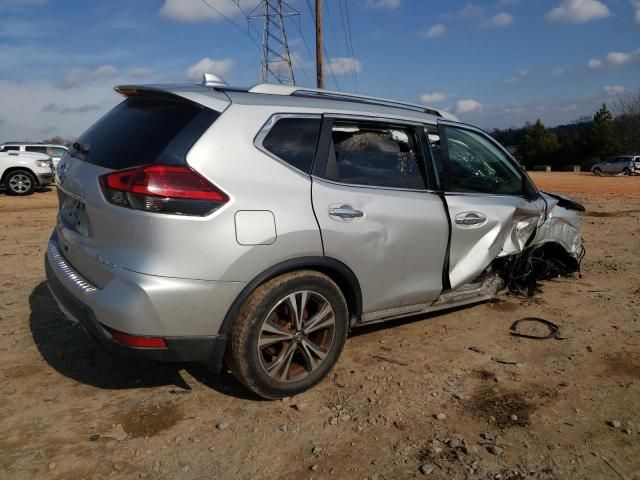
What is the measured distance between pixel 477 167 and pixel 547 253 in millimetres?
1717

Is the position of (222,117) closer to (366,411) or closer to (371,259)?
(371,259)

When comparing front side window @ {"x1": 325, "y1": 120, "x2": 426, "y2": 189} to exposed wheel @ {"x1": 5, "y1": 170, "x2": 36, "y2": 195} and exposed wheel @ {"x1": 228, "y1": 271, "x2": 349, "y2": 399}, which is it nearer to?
exposed wheel @ {"x1": 228, "y1": 271, "x2": 349, "y2": 399}

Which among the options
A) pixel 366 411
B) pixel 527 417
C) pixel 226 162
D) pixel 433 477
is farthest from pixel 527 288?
pixel 226 162

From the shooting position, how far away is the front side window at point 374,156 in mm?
3350

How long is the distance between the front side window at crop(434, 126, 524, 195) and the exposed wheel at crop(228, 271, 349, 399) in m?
1.39

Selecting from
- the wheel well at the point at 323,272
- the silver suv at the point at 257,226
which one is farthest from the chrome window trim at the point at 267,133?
the wheel well at the point at 323,272

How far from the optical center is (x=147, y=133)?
2982 mm

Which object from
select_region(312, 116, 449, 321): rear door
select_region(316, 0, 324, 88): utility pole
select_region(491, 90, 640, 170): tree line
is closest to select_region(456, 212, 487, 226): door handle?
select_region(312, 116, 449, 321): rear door

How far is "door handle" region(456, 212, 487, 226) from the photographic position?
390 cm

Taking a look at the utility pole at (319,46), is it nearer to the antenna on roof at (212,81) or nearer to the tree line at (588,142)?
the antenna on roof at (212,81)

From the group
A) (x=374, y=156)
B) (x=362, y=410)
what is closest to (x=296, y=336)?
(x=362, y=410)

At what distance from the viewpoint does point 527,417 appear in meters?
3.03

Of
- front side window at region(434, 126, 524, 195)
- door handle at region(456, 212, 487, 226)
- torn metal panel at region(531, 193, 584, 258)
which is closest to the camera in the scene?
door handle at region(456, 212, 487, 226)

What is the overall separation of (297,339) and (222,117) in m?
1.35
